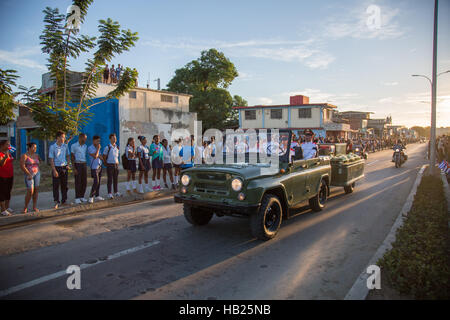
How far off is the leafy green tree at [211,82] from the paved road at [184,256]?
34.5 meters

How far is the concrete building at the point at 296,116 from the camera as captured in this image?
1587 inches

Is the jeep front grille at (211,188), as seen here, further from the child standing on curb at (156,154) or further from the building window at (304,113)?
the building window at (304,113)

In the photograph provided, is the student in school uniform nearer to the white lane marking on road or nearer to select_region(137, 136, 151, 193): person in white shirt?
select_region(137, 136, 151, 193): person in white shirt

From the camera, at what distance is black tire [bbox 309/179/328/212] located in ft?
24.3

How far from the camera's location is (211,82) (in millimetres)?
43594

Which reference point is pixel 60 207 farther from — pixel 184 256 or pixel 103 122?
pixel 103 122

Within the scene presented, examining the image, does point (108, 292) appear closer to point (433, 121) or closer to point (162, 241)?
point (162, 241)

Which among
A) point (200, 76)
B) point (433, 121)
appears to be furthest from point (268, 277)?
point (200, 76)

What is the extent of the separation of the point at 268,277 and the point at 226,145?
3.33 meters

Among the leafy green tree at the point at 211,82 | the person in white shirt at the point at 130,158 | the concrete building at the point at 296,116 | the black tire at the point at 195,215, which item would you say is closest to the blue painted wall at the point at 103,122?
the person in white shirt at the point at 130,158

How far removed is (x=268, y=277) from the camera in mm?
3951

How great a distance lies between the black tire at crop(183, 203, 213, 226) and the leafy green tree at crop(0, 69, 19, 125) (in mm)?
5187

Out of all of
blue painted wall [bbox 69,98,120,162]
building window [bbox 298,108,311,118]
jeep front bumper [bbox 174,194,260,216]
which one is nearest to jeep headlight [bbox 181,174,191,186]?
jeep front bumper [bbox 174,194,260,216]

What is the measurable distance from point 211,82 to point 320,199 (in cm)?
3822
